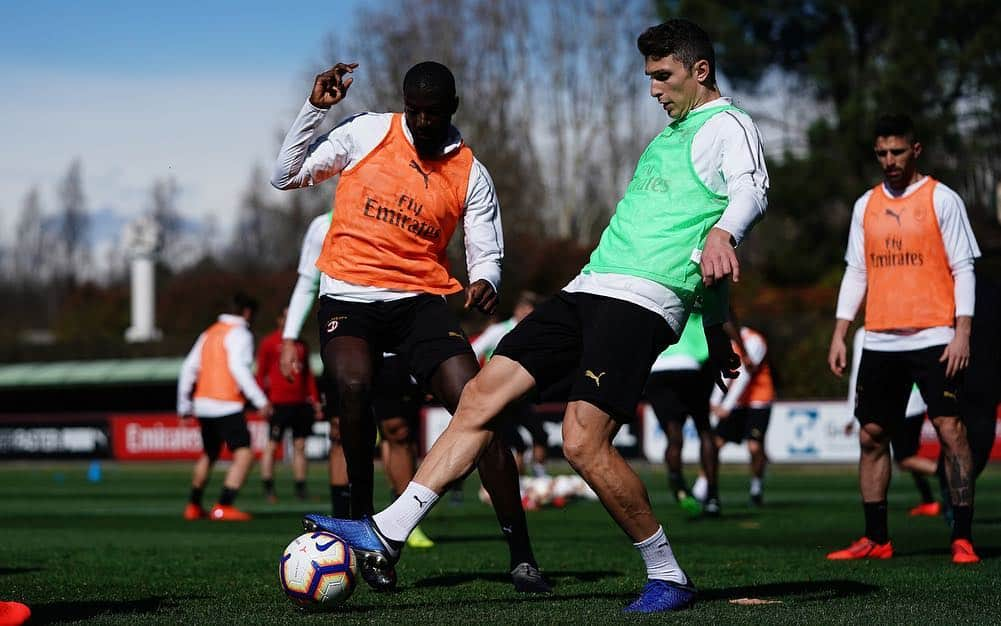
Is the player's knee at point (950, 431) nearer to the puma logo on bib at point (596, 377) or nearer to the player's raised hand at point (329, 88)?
the puma logo on bib at point (596, 377)

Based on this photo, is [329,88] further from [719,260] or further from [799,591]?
[799,591]

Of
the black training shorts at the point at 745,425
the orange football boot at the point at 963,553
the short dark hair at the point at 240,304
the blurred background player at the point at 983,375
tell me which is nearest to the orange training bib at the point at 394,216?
the orange football boot at the point at 963,553

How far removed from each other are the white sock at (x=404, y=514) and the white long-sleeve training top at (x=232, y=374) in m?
8.34

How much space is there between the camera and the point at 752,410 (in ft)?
54.2

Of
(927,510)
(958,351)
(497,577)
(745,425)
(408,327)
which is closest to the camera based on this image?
(408,327)

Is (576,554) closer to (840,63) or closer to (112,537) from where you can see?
(112,537)

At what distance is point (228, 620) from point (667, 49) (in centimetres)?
285

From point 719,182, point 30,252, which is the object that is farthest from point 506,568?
point 30,252

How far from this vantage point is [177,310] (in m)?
57.2

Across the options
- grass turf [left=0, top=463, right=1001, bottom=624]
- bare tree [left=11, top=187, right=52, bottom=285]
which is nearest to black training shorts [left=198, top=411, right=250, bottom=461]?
grass turf [left=0, top=463, right=1001, bottom=624]

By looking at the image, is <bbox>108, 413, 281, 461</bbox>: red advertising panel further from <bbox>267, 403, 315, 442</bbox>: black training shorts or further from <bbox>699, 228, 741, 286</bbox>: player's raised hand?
<bbox>699, 228, 741, 286</bbox>: player's raised hand

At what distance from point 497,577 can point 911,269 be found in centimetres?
284

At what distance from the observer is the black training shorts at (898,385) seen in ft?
26.6

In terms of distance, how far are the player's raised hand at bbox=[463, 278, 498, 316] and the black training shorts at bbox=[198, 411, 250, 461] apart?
7602 millimetres
